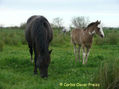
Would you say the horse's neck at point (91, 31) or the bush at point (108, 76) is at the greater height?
the horse's neck at point (91, 31)

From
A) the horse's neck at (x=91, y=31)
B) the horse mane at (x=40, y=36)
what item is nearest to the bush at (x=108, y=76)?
the horse mane at (x=40, y=36)

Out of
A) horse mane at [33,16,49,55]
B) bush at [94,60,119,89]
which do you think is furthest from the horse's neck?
bush at [94,60,119,89]

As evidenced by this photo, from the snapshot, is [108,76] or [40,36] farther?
[40,36]

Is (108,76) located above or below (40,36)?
below

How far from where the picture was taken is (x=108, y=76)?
368 cm

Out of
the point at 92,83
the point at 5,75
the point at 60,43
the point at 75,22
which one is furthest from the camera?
the point at 75,22

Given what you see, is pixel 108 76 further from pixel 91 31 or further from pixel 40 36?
pixel 91 31

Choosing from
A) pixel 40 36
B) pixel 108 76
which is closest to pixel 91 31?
pixel 40 36

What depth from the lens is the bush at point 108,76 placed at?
3.61m

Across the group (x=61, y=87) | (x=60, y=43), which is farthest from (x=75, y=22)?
(x=61, y=87)

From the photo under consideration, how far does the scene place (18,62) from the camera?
808 centimetres

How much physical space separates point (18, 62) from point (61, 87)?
442 cm

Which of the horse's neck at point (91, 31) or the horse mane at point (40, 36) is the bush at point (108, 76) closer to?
the horse mane at point (40, 36)

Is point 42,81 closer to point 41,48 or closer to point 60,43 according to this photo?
point 41,48
